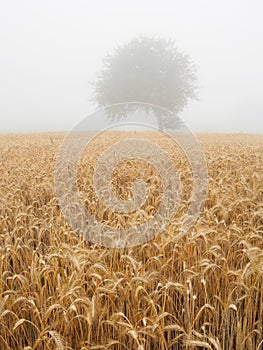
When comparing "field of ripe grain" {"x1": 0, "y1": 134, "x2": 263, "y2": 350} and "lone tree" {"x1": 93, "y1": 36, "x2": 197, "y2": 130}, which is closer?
"field of ripe grain" {"x1": 0, "y1": 134, "x2": 263, "y2": 350}

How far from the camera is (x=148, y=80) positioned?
3791cm

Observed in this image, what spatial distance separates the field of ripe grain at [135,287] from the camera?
2.07m

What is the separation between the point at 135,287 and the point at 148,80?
3720 centimetres

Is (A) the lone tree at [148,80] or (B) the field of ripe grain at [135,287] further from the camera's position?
(A) the lone tree at [148,80]

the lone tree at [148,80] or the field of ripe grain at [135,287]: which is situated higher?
the lone tree at [148,80]

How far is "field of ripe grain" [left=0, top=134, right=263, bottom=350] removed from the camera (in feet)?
6.79

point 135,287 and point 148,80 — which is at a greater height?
point 148,80

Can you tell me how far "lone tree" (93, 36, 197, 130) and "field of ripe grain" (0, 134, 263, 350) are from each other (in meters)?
33.4

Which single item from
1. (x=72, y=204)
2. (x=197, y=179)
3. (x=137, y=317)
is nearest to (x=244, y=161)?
(x=197, y=179)

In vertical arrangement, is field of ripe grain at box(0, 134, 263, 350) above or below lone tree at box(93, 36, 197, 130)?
below

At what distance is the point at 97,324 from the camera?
2258 mm

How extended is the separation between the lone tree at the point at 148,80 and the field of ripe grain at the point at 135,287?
33.4 metres

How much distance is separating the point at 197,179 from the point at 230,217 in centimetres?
152

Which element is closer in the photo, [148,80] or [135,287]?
[135,287]
